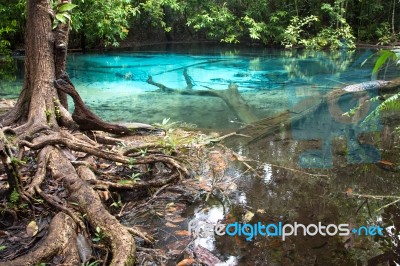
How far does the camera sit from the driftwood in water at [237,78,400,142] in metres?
5.25

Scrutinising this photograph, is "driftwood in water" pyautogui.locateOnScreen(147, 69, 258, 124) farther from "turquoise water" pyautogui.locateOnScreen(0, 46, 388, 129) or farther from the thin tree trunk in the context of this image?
the thin tree trunk

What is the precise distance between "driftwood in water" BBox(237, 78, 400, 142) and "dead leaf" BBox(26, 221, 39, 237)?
9.71 ft

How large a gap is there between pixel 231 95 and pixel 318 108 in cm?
177

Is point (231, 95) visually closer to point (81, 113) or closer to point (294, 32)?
point (81, 113)

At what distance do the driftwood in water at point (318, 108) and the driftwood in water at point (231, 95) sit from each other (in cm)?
41

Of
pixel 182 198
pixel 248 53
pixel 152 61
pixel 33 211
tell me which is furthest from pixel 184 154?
pixel 248 53

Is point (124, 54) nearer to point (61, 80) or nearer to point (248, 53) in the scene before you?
point (248, 53)

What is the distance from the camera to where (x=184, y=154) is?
3.96 m

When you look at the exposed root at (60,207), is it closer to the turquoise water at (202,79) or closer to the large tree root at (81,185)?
the large tree root at (81,185)

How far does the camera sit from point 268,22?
17.6 m

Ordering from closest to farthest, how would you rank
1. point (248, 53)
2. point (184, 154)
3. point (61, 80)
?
point (61, 80)
point (184, 154)
point (248, 53)

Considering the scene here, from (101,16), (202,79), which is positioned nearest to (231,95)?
(202,79)

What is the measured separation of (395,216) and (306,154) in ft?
4.90

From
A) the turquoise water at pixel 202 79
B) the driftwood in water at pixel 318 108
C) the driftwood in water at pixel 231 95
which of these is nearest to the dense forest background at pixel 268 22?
the turquoise water at pixel 202 79
